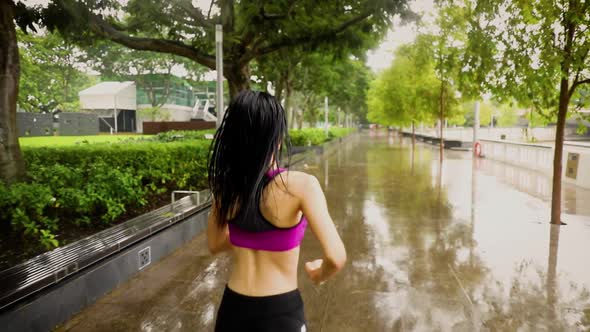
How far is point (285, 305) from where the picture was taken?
1.76 m

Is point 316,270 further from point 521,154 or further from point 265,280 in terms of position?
point 521,154

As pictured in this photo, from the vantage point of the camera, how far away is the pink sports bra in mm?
1724

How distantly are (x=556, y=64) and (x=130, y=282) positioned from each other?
6.99m

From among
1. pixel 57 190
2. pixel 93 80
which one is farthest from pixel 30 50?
pixel 93 80

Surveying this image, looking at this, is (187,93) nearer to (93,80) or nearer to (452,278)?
(93,80)

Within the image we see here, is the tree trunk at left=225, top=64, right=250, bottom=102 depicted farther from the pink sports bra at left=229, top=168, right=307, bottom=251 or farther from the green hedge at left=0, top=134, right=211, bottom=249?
the pink sports bra at left=229, top=168, right=307, bottom=251

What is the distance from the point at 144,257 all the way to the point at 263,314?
408 centimetres

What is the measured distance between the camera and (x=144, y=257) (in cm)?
536

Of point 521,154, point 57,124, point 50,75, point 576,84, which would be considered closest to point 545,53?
point 576,84

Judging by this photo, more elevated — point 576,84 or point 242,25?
point 242,25

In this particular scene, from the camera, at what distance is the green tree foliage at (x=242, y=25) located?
10656mm

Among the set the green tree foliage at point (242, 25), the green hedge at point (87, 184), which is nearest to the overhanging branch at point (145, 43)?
the green tree foliage at point (242, 25)

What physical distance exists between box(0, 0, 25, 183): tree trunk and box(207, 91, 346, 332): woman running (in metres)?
5.64

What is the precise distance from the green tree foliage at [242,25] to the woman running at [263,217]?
363 inches
